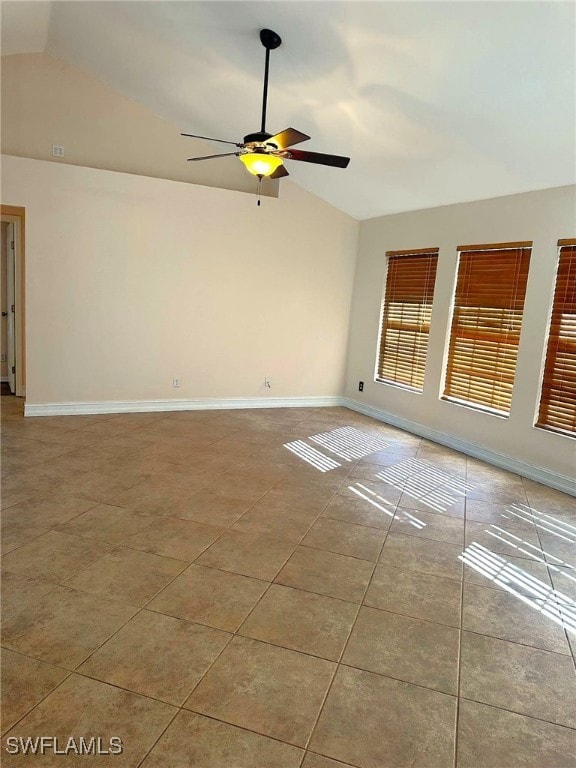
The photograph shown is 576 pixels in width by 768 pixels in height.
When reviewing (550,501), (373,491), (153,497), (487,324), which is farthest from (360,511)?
(487,324)

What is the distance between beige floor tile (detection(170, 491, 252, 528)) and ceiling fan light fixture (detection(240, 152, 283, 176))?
240cm

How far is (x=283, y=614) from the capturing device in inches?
90.8

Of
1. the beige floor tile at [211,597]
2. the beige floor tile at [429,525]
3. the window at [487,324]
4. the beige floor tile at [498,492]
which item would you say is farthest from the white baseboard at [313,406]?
the beige floor tile at [211,597]

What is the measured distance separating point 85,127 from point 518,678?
5961 millimetres

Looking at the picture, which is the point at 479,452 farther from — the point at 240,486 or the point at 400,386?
the point at 240,486

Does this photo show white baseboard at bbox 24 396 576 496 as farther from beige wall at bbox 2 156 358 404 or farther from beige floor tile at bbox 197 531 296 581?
beige floor tile at bbox 197 531 296 581

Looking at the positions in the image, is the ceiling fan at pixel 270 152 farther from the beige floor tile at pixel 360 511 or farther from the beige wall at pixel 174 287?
the beige floor tile at pixel 360 511

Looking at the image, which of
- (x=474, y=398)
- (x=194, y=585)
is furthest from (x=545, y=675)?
(x=474, y=398)

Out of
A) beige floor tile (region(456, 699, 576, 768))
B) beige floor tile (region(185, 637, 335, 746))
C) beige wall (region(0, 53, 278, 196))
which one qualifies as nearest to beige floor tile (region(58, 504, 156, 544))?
beige floor tile (region(185, 637, 335, 746))

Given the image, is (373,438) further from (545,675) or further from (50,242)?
(50,242)

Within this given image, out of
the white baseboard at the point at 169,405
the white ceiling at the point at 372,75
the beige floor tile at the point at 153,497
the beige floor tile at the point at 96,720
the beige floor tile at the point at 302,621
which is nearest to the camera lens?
the beige floor tile at the point at 96,720

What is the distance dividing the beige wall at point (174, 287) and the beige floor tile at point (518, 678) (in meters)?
4.50

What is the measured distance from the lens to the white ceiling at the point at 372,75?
2861 millimetres

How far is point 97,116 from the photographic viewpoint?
17.1ft
